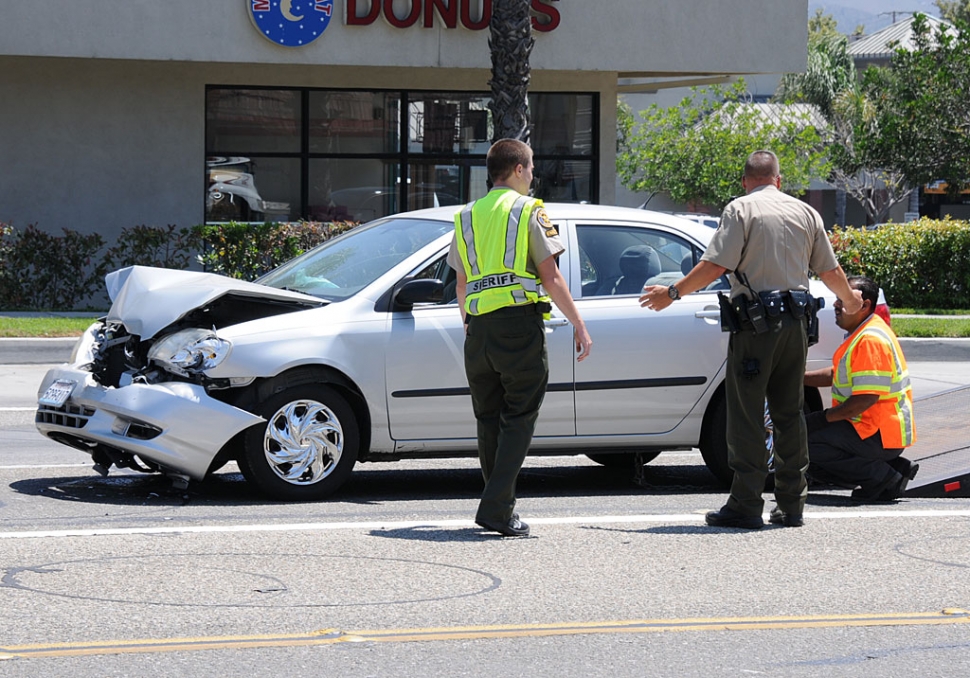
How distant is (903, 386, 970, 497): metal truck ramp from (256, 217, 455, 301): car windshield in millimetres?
3021

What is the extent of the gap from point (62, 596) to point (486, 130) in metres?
15.5

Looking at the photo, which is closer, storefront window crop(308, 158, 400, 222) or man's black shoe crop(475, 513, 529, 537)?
man's black shoe crop(475, 513, 529, 537)

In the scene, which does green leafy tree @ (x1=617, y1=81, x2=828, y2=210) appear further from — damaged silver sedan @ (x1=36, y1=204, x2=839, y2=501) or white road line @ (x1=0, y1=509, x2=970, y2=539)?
white road line @ (x1=0, y1=509, x2=970, y2=539)

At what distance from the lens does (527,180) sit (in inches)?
259

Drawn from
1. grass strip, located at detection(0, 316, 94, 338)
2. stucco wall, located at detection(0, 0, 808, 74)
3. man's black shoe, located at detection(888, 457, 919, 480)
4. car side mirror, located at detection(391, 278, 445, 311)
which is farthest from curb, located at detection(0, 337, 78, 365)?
man's black shoe, located at detection(888, 457, 919, 480)

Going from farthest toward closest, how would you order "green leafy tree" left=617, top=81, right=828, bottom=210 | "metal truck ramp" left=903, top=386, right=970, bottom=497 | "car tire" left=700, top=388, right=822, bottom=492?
"green leafy tree" left=617, top=81, right=828, bottom=210, "car tire" left=700, top=388, right=822, bottom=492, "metal truck ramp" left=903, top=386, right=970, bottom=497

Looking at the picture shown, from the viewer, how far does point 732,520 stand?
6.89m

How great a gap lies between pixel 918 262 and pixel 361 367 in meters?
14.9

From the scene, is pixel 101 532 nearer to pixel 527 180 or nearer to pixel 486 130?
pixel 527 180

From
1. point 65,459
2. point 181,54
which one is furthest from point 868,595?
point 181,54

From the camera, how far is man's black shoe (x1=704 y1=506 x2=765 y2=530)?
6859 millimetres

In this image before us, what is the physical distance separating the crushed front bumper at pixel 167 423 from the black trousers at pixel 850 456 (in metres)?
3.06

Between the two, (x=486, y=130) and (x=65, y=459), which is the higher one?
(x=486, y=130)

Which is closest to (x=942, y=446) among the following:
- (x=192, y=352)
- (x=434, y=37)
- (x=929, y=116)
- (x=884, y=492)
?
(x=884, y=492)
